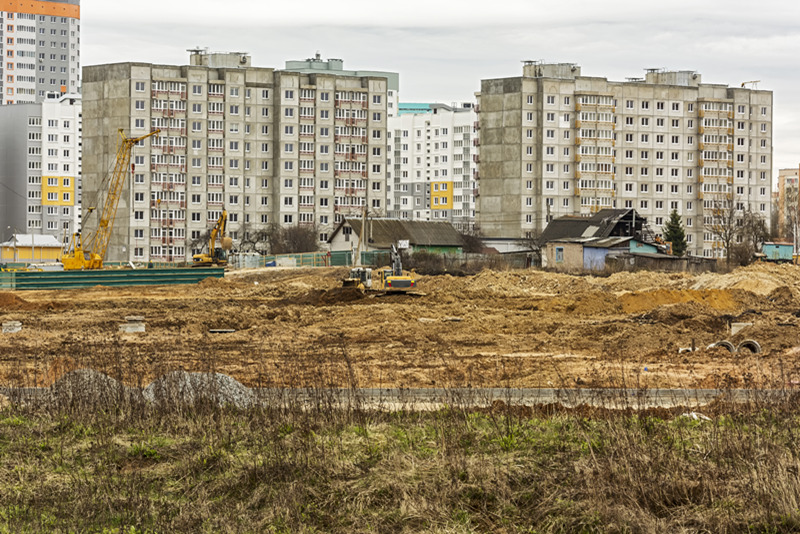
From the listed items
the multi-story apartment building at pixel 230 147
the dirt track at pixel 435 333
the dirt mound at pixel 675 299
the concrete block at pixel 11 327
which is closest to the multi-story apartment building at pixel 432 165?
the multi-story apartment building at pixel 230 147

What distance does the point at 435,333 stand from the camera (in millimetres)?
33062

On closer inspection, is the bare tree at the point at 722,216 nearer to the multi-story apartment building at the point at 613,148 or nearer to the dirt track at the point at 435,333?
the multi-story apartment building at the point at 613,148

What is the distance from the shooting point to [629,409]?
47.2 feet

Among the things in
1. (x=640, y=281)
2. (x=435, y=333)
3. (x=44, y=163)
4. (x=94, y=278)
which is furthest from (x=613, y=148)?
(x=435, y=333)

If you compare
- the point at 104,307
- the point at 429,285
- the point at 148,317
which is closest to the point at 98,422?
the point at 148,317

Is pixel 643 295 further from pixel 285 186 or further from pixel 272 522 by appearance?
pixel 285 186

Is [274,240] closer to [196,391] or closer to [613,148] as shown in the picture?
[613,148]

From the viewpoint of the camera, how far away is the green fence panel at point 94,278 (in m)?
56.4

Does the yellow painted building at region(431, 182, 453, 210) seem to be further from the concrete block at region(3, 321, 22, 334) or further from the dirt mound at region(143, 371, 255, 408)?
the dirt mound at region(143, 371, 255, 408)

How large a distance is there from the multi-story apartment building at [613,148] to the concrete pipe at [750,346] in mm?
90237

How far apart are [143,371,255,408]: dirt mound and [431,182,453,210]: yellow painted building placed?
150 m

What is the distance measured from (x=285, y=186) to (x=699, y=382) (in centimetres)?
9705

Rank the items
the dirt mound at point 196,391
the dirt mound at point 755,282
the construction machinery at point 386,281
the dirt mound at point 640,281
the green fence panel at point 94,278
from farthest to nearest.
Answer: the green fence panel at point 94,278, the dirt mound at point 640,281, the construction machinery at point 386,281, the dirt mound at point 755,282, the dirt mound at point 196,391

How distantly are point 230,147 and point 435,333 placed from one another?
8441cm
